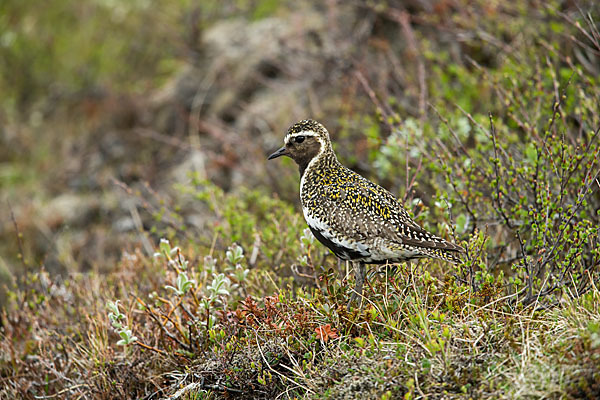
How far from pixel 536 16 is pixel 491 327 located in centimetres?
510

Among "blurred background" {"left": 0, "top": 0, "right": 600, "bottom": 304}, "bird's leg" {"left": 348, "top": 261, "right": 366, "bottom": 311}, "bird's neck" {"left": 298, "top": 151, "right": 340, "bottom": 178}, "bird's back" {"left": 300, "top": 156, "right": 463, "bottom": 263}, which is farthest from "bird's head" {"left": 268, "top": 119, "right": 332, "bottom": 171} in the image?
"blurred background" {"left": 0, "top": 0, "right": 600, "bottom": 304}

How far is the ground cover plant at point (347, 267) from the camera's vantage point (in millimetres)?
3465

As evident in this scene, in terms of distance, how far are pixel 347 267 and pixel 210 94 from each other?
20.8 feet

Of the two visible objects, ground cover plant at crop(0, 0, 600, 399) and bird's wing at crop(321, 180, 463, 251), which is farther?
bird's wing at crop(321, 180, 463, 251)

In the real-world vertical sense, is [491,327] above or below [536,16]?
below

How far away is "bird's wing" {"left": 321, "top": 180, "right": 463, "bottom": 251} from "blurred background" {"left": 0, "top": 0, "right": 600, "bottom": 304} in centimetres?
147

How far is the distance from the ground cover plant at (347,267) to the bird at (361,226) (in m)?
0.18

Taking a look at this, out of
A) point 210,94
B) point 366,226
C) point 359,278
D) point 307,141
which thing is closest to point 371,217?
point 366,226

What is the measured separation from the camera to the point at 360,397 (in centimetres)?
336

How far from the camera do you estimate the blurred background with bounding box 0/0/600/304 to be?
7052mm

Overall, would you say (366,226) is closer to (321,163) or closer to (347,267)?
(347,267)

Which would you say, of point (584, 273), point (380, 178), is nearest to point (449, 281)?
point (584, 273)

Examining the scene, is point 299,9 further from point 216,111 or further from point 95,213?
point 95,213

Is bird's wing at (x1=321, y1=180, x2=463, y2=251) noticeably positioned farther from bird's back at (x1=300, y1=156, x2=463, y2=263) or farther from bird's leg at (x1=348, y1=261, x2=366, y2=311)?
bird's leg at (x1=348, y1=261, x2=366, y2=311)
